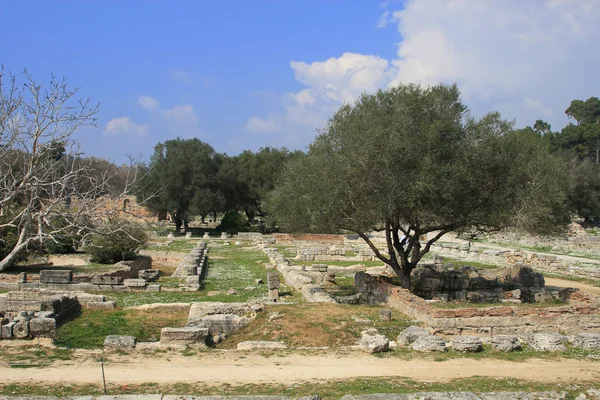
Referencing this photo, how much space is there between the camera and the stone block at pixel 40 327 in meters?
11.3

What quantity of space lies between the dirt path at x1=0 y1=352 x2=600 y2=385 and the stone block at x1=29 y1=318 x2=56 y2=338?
2.63 meters

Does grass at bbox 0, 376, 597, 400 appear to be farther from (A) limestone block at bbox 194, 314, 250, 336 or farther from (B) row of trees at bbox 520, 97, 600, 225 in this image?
(B) row of trees at bbox 520, 97, 600, 225

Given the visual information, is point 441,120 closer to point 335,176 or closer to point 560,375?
point 335,176

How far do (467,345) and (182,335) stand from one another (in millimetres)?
5714

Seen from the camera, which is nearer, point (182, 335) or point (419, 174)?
point (182, 335)

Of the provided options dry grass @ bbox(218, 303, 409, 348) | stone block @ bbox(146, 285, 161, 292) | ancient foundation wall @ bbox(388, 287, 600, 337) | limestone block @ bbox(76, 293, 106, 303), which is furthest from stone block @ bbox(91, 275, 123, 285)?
ancient foundation wall @ bbox(388, 287, 600, 337)

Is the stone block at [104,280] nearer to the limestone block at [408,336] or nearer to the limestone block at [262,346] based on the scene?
the limestone block at [262,346]

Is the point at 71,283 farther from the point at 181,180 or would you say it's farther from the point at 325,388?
the point at 181,180

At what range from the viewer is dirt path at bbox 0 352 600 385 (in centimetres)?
841

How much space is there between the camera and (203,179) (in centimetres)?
5181

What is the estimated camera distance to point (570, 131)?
253ft

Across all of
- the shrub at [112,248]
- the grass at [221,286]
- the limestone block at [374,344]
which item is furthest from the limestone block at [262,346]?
the shrub at [112,248]

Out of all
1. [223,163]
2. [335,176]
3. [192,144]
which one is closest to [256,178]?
[223,163]

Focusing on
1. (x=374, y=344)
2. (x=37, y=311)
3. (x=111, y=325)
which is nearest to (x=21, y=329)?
(x=37, y=311)
